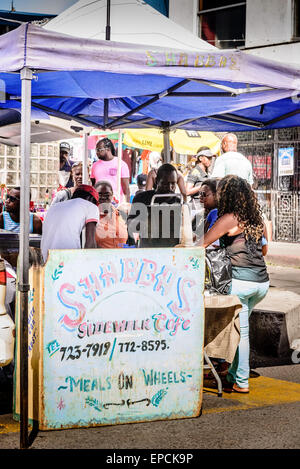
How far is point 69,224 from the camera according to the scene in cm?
506

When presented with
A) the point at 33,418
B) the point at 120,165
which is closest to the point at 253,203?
the point at 33,418

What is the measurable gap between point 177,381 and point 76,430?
76 cm

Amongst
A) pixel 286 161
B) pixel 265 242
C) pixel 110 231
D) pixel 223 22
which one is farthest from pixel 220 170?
pixel 223 22

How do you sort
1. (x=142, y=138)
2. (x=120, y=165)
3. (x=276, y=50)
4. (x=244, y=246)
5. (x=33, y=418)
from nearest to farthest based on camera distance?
(x=33, y=418) → (x=244, y=246) → (x=120, y=165) → (x=142, y=138) → (x=276, y=50)

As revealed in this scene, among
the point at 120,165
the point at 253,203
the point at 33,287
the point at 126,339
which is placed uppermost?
the point at 120,165

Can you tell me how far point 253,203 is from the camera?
5066 mm

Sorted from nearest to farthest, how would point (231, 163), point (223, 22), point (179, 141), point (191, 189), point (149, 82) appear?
point (149, 82)
point (231, 163)
point (191, 189)
point (179, 141)
point (223, 22)

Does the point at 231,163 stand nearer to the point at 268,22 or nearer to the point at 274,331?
the point at 274,331

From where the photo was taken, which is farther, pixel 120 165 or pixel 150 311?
pixel 120 165

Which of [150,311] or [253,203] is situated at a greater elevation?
[253,203]

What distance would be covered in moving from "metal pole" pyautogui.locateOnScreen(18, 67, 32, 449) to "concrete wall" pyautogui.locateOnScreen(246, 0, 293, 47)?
43.5 feet

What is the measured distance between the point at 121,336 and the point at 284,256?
1028 centimetres

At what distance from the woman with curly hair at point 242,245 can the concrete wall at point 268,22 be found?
12.0 meters
